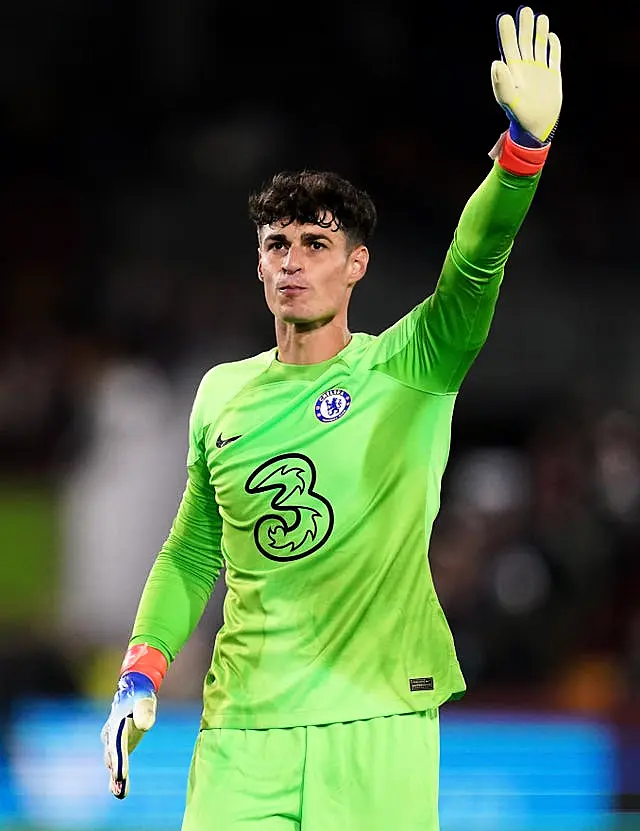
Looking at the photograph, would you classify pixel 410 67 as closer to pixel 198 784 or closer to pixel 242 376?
pixel 242 376

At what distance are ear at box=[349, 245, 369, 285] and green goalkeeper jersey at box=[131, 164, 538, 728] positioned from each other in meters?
0.18

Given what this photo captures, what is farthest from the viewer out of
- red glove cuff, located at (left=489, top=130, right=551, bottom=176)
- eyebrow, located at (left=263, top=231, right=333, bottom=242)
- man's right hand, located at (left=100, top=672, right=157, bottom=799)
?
eyebrow, located at (left=263, top=231, right=333, bottom=242)

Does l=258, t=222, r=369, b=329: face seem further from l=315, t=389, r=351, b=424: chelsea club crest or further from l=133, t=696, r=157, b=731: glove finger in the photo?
l=133, t=696, r=157, b=731: glove finger

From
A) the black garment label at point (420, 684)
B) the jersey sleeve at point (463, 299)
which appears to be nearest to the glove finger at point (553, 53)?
the jersey sleeve at point (463, 299)

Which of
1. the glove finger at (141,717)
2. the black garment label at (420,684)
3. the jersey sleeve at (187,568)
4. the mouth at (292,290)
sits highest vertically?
the mouth at (292,290)

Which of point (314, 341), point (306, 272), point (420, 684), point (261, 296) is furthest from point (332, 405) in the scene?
point (261, 296)

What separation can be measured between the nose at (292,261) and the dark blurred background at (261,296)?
4.71m

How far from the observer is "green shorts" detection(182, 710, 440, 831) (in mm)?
2846

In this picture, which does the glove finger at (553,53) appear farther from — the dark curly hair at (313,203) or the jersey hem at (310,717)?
the jersey hem at (310,717)

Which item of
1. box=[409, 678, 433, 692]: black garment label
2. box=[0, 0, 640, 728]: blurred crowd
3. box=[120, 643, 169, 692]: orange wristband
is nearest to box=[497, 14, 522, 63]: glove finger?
box=[409, 678, 433, 692]: black garment label

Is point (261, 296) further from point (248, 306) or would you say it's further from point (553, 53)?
point (553, 53)

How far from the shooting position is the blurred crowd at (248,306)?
8.01m

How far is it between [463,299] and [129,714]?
1076 mm

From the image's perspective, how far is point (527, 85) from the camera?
279cm
